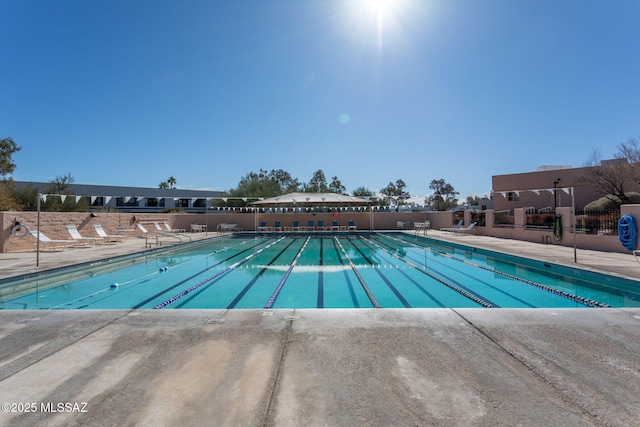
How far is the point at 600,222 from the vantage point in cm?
959

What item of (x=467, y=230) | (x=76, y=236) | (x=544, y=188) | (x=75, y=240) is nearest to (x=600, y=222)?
(x=467, y=230)

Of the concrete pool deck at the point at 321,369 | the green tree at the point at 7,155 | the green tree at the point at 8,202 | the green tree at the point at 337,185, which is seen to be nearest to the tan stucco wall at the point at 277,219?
the green tree at the point at 8,202

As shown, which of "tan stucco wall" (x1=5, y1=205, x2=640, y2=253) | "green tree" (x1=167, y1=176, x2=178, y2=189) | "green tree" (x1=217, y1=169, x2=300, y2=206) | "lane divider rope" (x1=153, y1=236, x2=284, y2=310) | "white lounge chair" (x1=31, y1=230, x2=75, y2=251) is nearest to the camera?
"lane divider rope" (x1=153, y1=236, x2=284, y2=310)

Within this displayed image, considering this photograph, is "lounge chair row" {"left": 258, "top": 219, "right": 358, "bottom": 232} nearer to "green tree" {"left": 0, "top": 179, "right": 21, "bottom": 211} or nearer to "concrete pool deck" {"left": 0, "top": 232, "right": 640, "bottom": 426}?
"green tree" {"left": 0, "top": 179, "right": 21, "bottom": 211}

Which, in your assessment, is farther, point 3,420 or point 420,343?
point 420,343

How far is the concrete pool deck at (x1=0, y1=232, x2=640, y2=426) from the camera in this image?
1.68 m

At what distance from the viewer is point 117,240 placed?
42.5ft

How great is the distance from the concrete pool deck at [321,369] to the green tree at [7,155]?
80.0 ft

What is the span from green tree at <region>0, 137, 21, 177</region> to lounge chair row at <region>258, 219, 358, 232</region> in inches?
692

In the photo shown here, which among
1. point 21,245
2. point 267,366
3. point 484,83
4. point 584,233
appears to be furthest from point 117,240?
point 584,233

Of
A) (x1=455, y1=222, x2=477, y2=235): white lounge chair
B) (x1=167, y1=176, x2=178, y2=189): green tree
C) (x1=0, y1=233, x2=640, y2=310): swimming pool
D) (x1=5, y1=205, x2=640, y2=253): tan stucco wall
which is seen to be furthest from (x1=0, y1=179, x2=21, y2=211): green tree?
(x1=167, y1=176, x2=178, y2=189): green tree

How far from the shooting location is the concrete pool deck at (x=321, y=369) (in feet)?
5.52

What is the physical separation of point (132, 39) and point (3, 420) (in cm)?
1266

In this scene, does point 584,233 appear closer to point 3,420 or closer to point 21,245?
point 3,420
